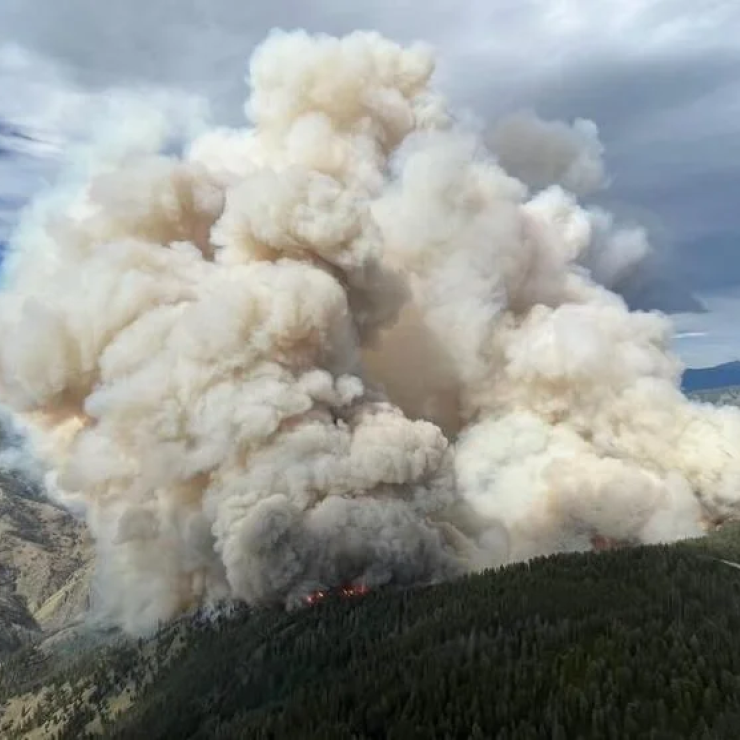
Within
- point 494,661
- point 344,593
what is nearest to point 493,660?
point 494,661

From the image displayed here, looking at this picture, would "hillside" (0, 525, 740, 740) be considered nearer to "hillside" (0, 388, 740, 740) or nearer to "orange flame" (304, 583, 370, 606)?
"hillside" (0, 388, 740, 740)

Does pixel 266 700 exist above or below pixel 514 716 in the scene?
below

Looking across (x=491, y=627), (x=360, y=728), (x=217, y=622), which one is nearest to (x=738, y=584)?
(x=491, y=627)

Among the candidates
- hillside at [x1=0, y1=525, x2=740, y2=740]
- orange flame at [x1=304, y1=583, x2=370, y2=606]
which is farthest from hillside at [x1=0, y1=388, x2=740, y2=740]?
orange flame at [x1=304, y1=583, x2=370, y2=606]

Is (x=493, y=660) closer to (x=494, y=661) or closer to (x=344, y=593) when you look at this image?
(x=494, y=661)

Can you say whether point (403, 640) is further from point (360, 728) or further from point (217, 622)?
point (217, 622)

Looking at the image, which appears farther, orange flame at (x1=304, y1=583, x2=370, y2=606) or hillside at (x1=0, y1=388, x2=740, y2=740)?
orange flame at (x1=304, y1=583, x2=370, y2=606)

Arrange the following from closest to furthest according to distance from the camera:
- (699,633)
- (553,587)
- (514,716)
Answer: (514,716)
(699,633)
(553,587)

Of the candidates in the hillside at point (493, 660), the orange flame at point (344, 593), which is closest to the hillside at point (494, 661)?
the hillside at point (493, 660)

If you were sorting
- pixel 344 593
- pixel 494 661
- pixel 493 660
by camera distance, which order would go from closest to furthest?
pixel 494 661 → pixel 493 660 → pixel 344 593
